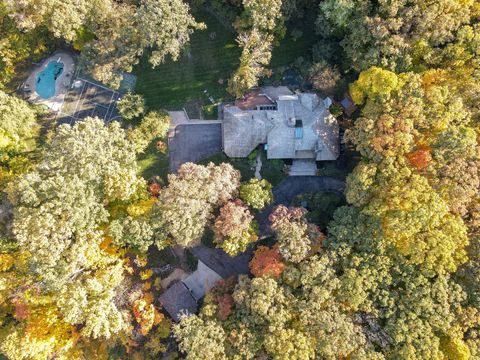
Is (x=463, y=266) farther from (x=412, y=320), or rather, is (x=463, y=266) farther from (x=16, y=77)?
(x=16, y=77)

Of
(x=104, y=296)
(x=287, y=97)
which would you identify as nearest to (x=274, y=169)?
(x=287, y=97)

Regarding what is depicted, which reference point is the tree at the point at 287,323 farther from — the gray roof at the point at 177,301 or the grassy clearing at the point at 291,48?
the grassy clearing at the point at 291,48

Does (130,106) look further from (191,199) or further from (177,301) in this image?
(177,301)

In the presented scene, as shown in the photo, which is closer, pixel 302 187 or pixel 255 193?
pixel 255 193

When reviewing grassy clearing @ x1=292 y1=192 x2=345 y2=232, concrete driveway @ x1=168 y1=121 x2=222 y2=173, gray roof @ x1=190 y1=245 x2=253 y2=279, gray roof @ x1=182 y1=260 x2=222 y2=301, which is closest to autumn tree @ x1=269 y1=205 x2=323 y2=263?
grassy clearing @ x1=292 y1=192 x2=345 y2=232

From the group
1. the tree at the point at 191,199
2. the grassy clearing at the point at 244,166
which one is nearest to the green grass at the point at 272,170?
the grassy clearing at the point at 244,166

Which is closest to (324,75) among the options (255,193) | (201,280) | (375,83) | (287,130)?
(375,83)
